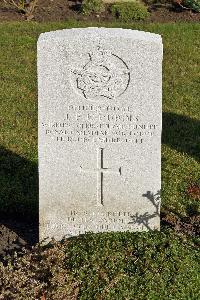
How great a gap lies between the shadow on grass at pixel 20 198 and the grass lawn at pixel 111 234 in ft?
0.04

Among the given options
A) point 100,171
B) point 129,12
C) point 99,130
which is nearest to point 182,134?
point 100,171

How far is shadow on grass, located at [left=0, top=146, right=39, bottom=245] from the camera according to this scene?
6.39 meters

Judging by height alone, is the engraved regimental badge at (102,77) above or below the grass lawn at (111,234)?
above

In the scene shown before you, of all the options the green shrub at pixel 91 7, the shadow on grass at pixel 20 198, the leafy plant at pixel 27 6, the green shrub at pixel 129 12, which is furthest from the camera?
the green shrub at pixel 91 7

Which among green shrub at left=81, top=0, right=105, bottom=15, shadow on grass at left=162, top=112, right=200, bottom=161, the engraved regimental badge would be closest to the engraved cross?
the engraved regimental badge

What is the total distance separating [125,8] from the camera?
13.6 meters

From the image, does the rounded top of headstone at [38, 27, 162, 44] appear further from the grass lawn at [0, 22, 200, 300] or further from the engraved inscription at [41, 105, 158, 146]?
the grass lawn at [0, 22, 200, 300]

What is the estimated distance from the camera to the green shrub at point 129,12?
530 inches

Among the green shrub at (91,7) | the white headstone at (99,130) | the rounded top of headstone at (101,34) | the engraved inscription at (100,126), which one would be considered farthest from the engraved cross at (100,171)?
the green shrub at (91,7)

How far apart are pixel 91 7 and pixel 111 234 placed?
8.99 meters

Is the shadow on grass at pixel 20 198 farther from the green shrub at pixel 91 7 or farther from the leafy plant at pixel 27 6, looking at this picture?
the green shrub at pixel 91 7

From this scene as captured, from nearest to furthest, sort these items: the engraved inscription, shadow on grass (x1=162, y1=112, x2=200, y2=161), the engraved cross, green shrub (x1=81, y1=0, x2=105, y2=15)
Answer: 1. the engraved inscription
2. the engraved cross
3. shadow on grass (x1=162, y1=112, x2=200, y2=161)
4. green shrub (x1=81, y1=0, x2=105, y2=15)

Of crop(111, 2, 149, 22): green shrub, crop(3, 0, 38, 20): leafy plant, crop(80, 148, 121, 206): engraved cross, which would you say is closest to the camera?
crop(80, 148, 121, 206): engraved cross

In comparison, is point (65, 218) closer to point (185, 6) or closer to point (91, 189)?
point (91, 189)
